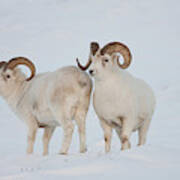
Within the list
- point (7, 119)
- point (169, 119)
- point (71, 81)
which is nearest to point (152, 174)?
point (71, 81)

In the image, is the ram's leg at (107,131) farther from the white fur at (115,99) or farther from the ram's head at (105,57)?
the ram's head at (105,57)

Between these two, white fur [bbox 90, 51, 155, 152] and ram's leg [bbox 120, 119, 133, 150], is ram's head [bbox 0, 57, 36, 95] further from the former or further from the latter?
ram's leg [bbox 120, 119, 133, 150]

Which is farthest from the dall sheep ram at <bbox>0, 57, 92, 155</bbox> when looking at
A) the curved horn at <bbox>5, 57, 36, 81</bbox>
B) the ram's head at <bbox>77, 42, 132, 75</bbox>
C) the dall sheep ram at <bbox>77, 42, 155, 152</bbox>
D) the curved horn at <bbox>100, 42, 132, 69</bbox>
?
the curved horn at <bbox>100, 42, 132, 69</bbox>

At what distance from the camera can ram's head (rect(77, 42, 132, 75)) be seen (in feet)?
39.8

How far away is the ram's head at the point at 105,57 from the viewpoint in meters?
12.1

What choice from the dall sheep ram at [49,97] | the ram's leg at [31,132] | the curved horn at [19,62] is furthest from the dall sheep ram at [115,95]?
the curved horn at [19,62]

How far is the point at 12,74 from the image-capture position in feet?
48.3

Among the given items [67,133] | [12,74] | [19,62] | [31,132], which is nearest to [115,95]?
[67,133]

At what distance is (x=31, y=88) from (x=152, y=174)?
6728 millimetres

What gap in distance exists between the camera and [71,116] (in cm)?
1239

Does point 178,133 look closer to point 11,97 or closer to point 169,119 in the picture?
point 169,119

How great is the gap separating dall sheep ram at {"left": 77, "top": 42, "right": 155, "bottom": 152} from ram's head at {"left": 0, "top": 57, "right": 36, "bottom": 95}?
8.99ft

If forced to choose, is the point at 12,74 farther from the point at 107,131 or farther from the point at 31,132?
the point at 107,131

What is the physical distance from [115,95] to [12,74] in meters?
4.12
